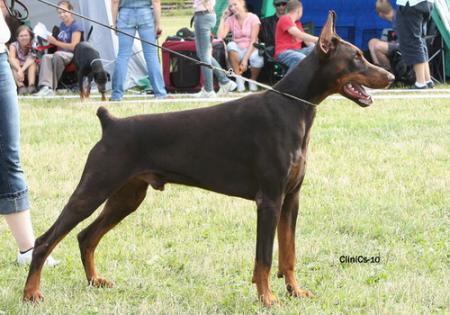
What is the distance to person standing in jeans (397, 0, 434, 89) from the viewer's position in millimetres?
11938

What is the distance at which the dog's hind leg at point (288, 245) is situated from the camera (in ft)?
13.9

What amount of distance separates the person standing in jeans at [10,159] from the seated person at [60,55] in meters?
8.47

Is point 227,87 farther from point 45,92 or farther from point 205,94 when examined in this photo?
point 45,92

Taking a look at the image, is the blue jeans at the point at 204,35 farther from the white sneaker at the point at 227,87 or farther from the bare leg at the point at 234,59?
the bare leg at the point at 234,59

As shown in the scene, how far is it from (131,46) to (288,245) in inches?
306

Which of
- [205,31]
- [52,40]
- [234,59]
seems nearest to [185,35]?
[234,59]

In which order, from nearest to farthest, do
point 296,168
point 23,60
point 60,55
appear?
point 296,168
point 60,55
point 23,60

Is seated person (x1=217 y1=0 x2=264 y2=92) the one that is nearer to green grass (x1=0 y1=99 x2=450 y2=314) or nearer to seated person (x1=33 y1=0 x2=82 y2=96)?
seated person (x1=33 y1=0 x2=82 y2=96)

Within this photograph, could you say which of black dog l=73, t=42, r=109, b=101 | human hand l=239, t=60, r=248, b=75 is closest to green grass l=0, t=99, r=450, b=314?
black dog l=73, t=42, r=109, b=101

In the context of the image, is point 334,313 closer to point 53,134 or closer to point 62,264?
point 62,264

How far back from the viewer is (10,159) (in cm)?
459

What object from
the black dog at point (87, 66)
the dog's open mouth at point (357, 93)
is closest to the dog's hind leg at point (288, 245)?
the dog's open mouth at point (357, 93)

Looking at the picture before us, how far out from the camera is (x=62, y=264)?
489cm

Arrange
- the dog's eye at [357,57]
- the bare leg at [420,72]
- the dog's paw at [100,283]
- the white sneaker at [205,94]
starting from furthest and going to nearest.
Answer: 1. the bare leg at [420,72]
2. the white sneaker at [205,94]
3. the dog's paw at [100,283]
4. the dog's eye at [357,57]
